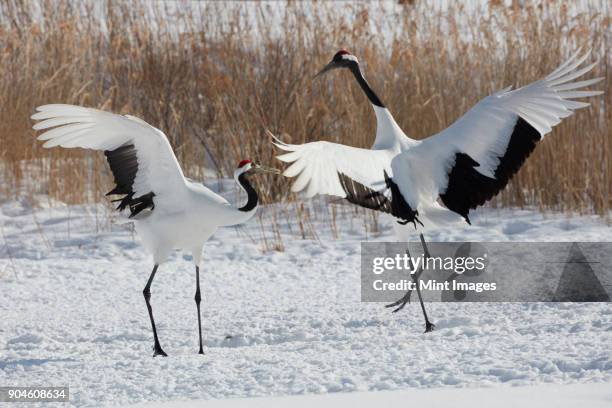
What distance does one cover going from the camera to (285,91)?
295 inches

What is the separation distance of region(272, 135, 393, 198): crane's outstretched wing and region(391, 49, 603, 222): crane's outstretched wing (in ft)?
1.06

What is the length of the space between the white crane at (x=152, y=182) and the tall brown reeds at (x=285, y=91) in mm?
2501

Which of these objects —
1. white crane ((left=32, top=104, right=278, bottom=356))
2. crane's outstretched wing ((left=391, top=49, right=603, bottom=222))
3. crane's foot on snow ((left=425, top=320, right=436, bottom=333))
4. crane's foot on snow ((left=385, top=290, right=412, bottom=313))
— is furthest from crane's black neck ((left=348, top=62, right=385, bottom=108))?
crane's foot on snow ((left=425, top=320, right=436, bottom=333))

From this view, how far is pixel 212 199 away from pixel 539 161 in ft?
10.9

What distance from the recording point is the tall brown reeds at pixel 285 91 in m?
7.06

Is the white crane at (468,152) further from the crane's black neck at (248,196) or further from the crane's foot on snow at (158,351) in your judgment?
the crane's foot on snow at (158,351)

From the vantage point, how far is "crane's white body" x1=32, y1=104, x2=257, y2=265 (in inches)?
164

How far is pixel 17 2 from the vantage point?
9508 millimetres

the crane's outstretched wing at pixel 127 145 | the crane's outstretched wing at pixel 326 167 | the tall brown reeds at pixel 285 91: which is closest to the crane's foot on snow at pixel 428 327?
the crane's outstretched wing at pixel 326 167

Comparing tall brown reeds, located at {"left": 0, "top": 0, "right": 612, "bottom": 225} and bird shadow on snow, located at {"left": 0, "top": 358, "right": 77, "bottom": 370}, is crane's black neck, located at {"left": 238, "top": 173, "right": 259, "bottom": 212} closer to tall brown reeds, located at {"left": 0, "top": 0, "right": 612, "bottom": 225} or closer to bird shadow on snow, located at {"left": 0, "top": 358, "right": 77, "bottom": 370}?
bird shadow on snow, located at {"left": 0, "top": 358, "right": 77, "bottom": 370}

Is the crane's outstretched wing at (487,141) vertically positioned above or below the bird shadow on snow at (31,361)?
above

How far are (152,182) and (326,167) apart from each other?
0.78 m

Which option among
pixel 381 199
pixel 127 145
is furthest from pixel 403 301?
pixel 127 145

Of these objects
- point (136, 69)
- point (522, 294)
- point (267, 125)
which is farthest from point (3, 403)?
point (136, 69)
